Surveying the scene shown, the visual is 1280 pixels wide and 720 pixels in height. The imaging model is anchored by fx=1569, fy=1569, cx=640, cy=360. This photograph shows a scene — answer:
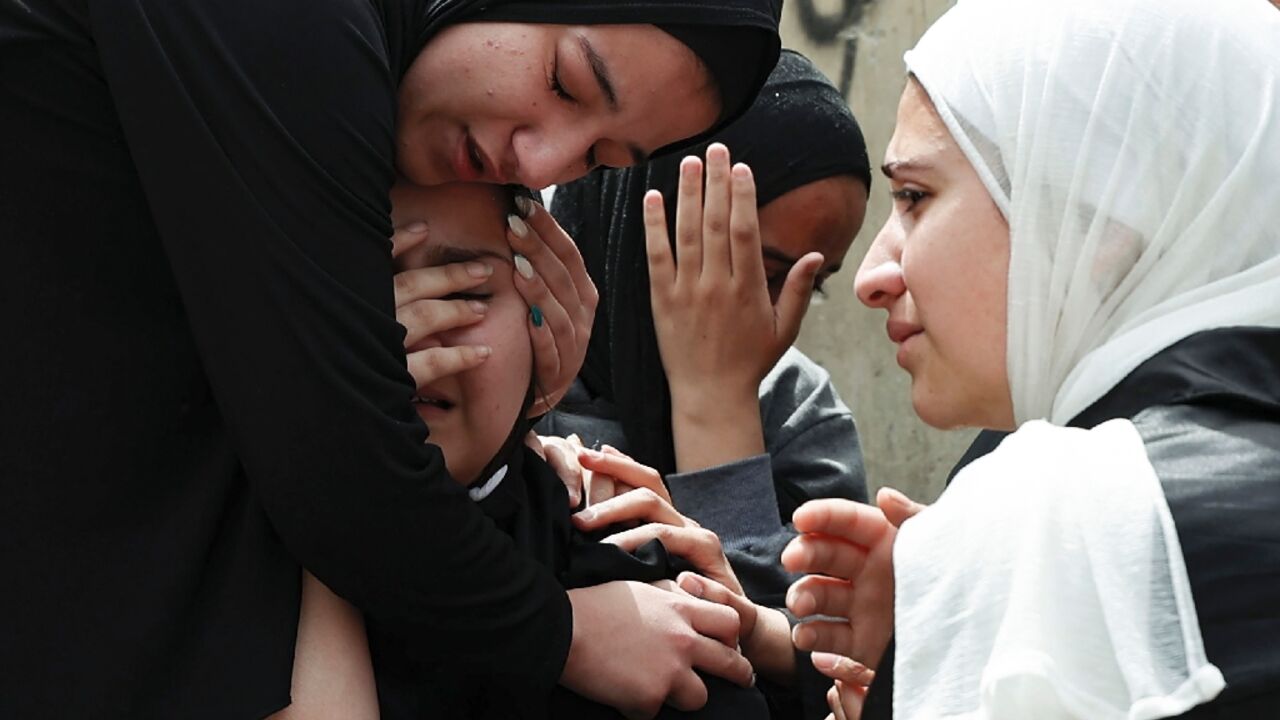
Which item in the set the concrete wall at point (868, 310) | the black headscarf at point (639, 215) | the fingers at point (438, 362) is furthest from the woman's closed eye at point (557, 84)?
the concrete wall at point (868, 310)

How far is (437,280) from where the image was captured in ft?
6.29

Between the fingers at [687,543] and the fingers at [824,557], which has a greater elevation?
the fingers at [824,557]

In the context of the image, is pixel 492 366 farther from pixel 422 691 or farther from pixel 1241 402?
pixel 1241 402

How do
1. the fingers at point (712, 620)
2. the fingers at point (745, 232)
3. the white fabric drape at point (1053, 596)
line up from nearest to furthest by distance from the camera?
the white fabric drape at point (1053, 596)
the fingers at point (712, 620)
the fingers at point (745, 232)

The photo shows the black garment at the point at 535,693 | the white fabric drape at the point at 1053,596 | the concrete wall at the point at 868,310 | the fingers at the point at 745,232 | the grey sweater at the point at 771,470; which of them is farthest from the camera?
the concrete wall at the point at 868,310

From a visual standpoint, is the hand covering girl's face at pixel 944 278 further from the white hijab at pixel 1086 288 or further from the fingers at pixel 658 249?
the fingers at pixel 658 249

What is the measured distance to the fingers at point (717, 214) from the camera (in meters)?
2.91

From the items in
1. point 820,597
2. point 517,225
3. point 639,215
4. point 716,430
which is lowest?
point 716,430

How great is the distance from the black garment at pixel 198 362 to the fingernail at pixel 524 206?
40cm

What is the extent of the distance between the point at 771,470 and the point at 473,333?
3.08 feet

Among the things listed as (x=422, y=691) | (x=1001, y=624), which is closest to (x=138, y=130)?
(x=422, y=691)

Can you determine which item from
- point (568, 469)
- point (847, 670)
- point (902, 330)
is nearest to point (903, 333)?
point (902, 330)

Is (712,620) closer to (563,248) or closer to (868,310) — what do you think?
(563,248)

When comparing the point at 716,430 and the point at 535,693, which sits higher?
the point at 535,693
